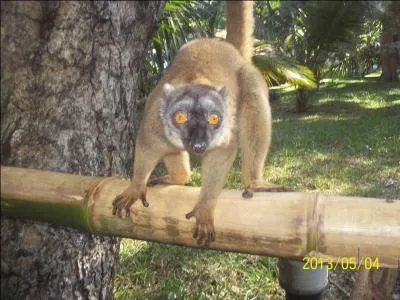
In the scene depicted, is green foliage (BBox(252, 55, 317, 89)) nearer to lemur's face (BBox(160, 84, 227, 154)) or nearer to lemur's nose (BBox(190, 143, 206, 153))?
lemur's face (BBox(160, 84, 227, 154))

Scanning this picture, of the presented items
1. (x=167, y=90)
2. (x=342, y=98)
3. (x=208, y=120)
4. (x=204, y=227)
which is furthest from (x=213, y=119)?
(x=342, y=98)

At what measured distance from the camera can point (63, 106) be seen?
8.86 ft

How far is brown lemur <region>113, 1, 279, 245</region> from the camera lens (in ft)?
9.45

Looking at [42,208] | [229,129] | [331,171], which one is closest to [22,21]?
[42,208]

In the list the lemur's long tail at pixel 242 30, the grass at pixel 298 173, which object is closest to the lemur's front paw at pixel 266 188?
the lemur's long tail at pixel 242 30

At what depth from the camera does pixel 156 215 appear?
8.00 ft

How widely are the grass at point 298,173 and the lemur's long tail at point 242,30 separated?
209 centimetres

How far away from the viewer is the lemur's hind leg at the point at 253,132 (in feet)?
10.7

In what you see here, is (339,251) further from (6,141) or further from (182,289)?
(182,289)

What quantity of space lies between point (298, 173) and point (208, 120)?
14.4ft

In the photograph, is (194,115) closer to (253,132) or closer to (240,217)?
(253,132)

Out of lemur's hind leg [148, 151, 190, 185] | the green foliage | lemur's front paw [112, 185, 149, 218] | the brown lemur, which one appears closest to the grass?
the green foliage

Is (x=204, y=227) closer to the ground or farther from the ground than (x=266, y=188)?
closer to the ground

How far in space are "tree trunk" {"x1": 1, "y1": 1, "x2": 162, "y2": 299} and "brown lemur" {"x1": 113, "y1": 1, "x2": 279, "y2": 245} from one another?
23cm
